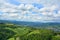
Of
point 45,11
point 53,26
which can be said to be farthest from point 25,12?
point 53,26

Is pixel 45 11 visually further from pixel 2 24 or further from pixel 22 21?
pixel 2 24

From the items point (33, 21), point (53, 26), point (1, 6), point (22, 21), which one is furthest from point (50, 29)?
point (1, 6)

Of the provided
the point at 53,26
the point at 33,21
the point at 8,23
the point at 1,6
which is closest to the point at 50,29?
the point at 53,26

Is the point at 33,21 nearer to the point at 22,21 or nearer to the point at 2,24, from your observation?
the point at 22,21

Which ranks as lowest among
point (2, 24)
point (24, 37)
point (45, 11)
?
point (24, 37)

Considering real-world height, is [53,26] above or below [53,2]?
below

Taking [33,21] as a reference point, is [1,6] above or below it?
above
